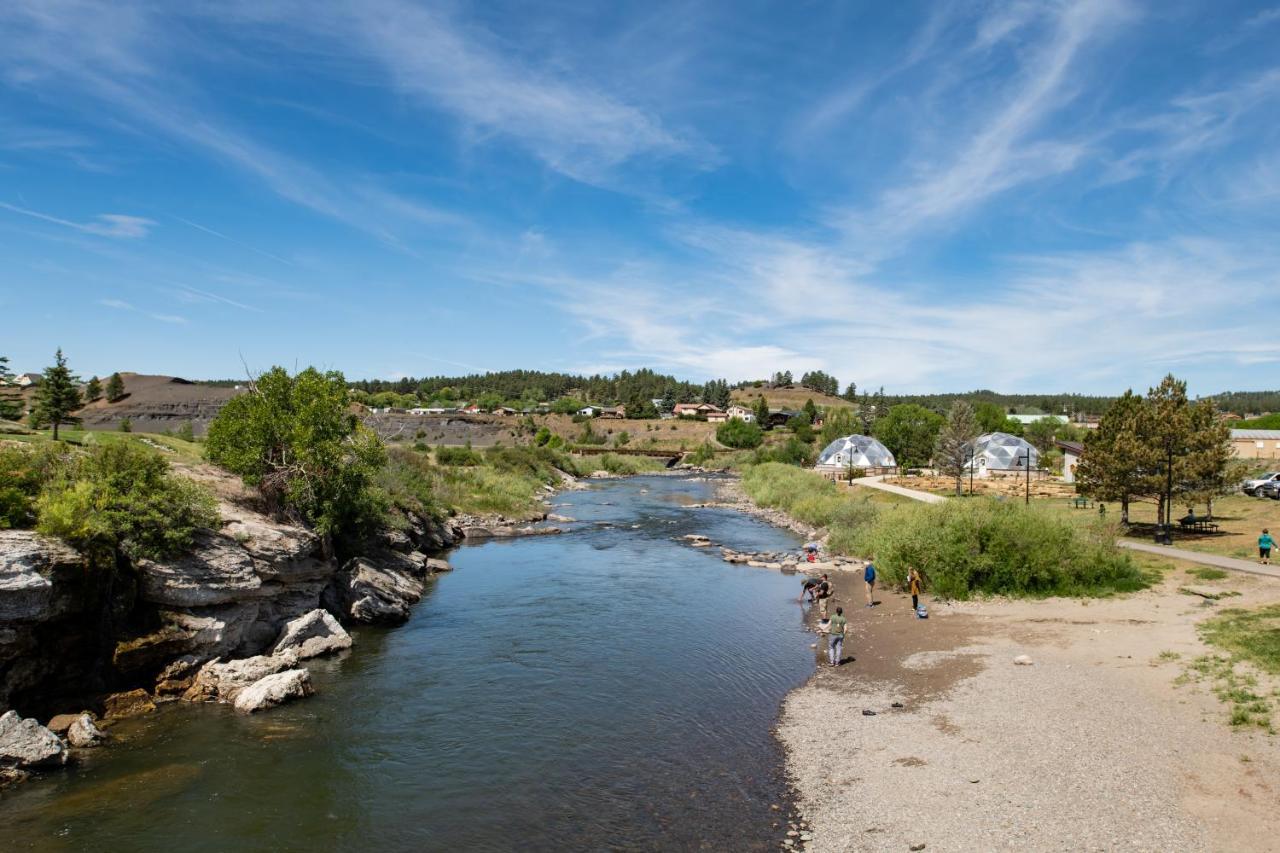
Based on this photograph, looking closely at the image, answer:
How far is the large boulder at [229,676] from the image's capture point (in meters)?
19.9

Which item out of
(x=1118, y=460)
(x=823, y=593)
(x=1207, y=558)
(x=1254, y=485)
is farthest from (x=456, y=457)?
(x=1254, y=485)

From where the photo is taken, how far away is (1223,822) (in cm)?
1181

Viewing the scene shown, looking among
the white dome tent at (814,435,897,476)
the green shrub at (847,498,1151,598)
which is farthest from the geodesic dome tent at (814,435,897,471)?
the green shrub at (847,498,1151,598)

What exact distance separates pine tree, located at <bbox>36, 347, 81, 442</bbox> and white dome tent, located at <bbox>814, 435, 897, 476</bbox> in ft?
255

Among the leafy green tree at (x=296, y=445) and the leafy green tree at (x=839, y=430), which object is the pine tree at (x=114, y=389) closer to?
the leafy green tree at (x=296, y=445)

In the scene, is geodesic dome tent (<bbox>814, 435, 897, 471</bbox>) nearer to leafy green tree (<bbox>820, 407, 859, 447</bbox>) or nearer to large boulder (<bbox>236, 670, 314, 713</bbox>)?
leafy green tree (<bbox>820, 407, 859, 447</bbox>)

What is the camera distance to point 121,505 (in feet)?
68.0

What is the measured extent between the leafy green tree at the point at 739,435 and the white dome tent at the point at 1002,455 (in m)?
53.6

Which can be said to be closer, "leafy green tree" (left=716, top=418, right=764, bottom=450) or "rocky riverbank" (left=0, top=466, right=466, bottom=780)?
"rocky riverbank" (left=0, top=466, right=466, bottom=780)

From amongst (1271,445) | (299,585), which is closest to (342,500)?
(299,585)

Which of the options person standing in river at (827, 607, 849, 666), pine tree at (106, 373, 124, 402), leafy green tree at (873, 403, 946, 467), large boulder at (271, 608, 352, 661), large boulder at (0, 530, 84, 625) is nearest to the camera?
large boulder at (0, 530, 84, 625)

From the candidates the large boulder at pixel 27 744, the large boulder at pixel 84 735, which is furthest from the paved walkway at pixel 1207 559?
the large boulder at pixel 27 744

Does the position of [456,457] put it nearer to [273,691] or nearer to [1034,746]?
[273,691]

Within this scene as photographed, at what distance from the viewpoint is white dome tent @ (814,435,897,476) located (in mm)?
96938
